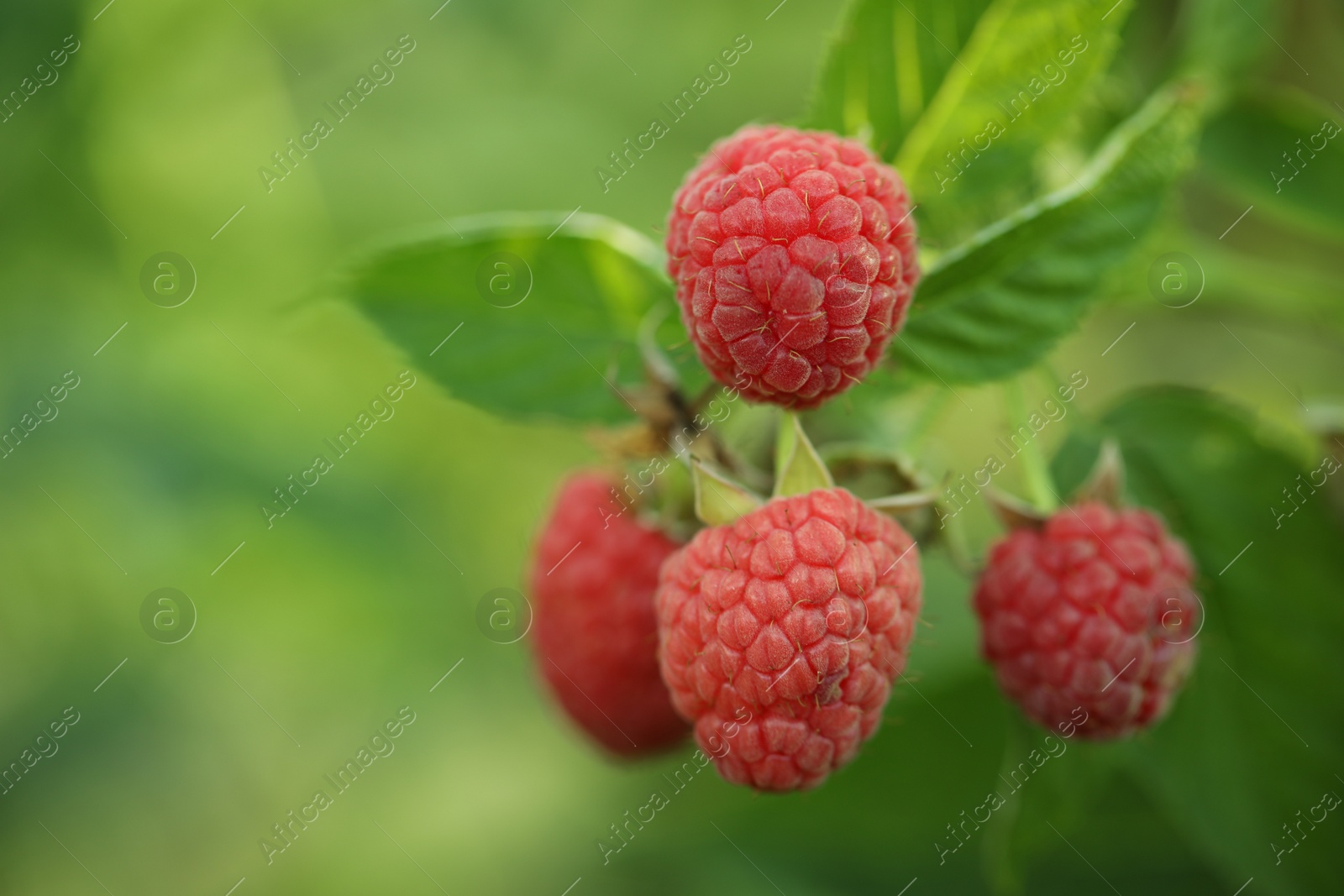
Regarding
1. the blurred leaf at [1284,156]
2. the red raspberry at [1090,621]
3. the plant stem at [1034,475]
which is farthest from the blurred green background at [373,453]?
the red raspberry at [1090,621]

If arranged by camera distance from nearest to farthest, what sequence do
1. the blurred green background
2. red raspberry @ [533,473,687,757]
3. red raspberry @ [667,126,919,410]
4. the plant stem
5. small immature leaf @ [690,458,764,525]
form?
red raspberry @ [667,126,919,410], small immature leaf @ [690,458,764,525], the plant stem, red raspberry @ [533,473,687,757], the blurred green background

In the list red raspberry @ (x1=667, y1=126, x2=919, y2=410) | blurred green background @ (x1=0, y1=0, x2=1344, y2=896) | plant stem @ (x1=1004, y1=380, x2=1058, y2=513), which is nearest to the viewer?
red raspberry @ (x1=667, y1=126, x2=919, y2=410)

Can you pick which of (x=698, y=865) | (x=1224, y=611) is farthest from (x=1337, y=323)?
(x=698, y=865)

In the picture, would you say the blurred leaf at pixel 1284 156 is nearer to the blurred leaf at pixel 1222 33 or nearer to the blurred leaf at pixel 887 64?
the blurred leaf at pixel 1222 33

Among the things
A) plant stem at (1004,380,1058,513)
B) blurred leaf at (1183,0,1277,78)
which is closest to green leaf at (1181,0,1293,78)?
blurred leaf at (1183,0,1277,78)

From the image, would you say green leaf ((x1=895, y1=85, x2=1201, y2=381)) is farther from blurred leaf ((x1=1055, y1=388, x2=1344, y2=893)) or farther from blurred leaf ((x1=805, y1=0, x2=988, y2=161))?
blurred leaf ((x1=1055, y1=388, x2=1344, y2=893))

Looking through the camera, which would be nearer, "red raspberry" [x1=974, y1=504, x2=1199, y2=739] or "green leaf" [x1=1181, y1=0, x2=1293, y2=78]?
"red raspberry" [x1=974, y1=504, x2=1199, y2=739]

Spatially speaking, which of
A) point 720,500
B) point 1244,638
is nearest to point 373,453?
point 720,500
